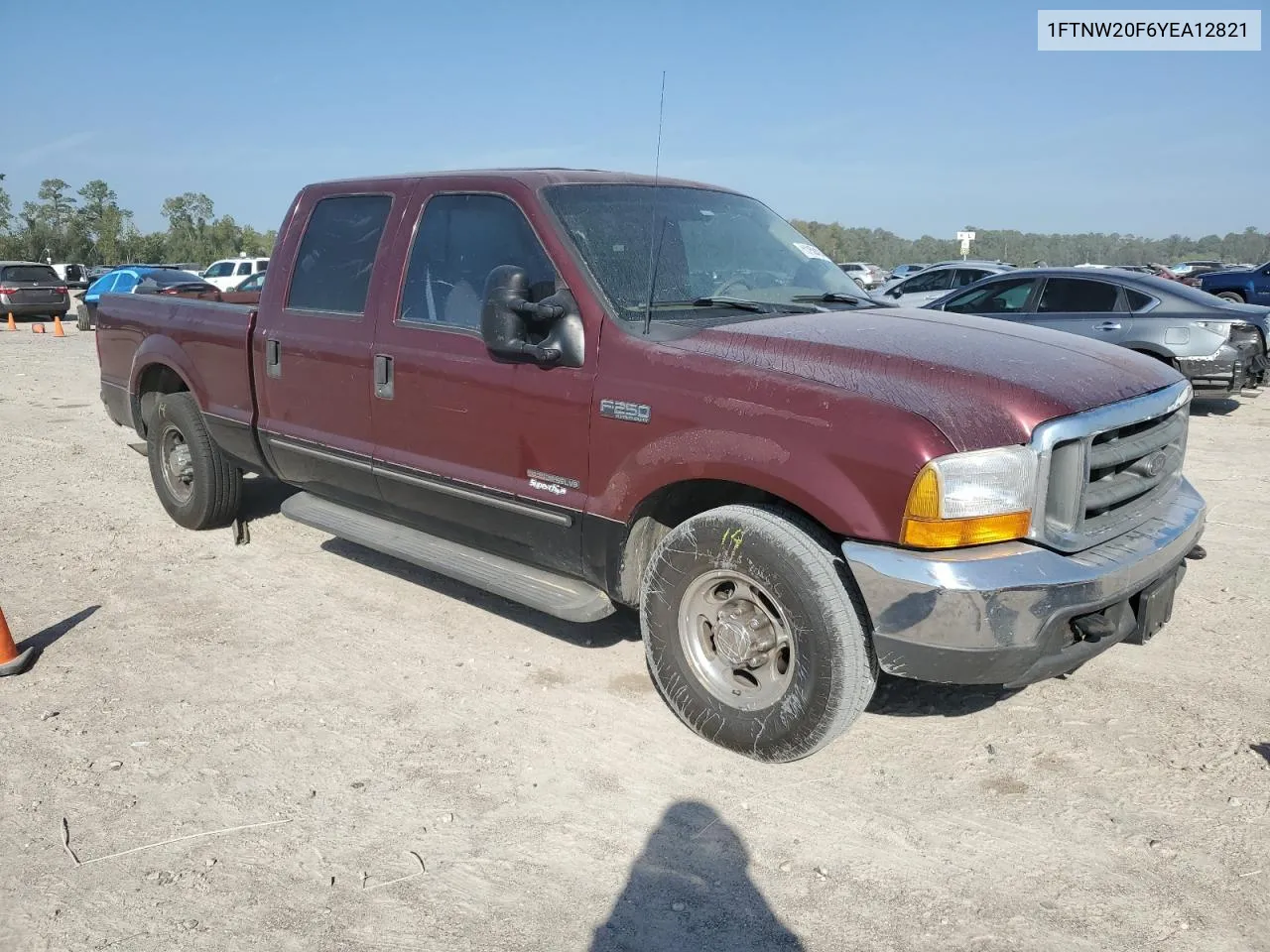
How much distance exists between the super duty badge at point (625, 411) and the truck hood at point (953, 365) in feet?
0.85

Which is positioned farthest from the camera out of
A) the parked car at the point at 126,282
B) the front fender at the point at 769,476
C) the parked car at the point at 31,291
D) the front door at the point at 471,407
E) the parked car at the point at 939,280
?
the parked car at the point at 31,291

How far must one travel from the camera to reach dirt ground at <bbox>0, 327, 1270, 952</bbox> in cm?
267

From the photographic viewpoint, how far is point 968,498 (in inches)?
114

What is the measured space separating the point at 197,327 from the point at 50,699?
2388 millimetres

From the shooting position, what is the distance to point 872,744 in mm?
3604

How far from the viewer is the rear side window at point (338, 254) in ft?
15.2

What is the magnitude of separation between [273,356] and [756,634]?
302 centimetres

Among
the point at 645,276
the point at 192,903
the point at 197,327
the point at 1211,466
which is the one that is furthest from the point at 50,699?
the point at 1211,466

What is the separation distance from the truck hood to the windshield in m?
0.34

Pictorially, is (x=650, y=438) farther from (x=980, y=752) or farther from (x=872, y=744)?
(x=980, y=752)

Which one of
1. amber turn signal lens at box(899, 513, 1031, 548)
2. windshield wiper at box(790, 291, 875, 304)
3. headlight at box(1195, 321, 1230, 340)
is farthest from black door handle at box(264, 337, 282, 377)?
headlight at box(1195, 321, 1230, 340)

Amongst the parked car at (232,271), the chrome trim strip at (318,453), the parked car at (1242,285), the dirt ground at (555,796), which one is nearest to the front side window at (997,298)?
the dirt ground at (555,796)

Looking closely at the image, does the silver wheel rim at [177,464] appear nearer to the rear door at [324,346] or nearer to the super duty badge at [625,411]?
the rear door at [324,346]

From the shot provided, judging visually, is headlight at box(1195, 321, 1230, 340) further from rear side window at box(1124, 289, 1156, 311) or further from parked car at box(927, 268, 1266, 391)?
rear side window at box(1124, 289, 1156, 311)
